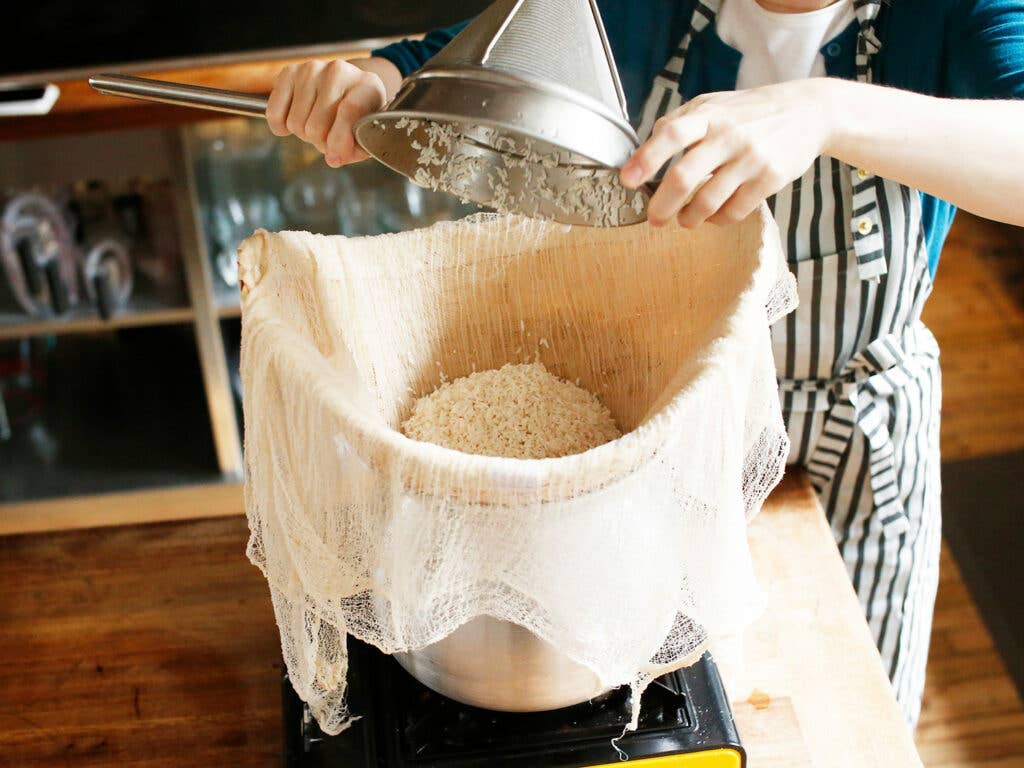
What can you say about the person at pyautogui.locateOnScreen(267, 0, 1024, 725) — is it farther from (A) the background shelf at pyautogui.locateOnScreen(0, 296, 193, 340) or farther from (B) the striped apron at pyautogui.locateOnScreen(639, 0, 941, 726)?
(A) the background shelf at pyautogui.locateOnScreen(0, 296, 193, 340)

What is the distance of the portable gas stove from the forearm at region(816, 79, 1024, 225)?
41 centimetres

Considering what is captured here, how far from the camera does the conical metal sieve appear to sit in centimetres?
59

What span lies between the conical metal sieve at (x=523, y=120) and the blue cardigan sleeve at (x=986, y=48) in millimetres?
383

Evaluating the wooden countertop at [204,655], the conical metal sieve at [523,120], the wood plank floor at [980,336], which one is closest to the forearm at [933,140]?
the conical metal sieve at [523,120]

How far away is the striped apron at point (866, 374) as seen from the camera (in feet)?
3.37

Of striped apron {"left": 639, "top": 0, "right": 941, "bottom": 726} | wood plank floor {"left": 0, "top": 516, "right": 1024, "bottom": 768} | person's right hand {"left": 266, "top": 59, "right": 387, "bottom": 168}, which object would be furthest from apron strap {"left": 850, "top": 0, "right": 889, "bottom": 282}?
wood plank floor {"left": 0, "top": 516, "right": 1024, "bottom": 768}

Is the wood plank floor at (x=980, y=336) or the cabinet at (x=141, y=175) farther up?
the cabinet at (x=141, y=175)

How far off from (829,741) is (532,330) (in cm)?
45

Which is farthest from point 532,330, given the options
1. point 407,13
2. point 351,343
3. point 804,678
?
point 407,13

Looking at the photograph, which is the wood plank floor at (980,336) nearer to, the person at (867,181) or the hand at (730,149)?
the person at (867,181)

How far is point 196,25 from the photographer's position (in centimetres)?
192

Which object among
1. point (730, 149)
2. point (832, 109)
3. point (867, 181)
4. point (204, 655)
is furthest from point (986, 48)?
point (204, 655)

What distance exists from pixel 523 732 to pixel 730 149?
45cm

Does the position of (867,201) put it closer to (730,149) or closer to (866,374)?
(866,374)
